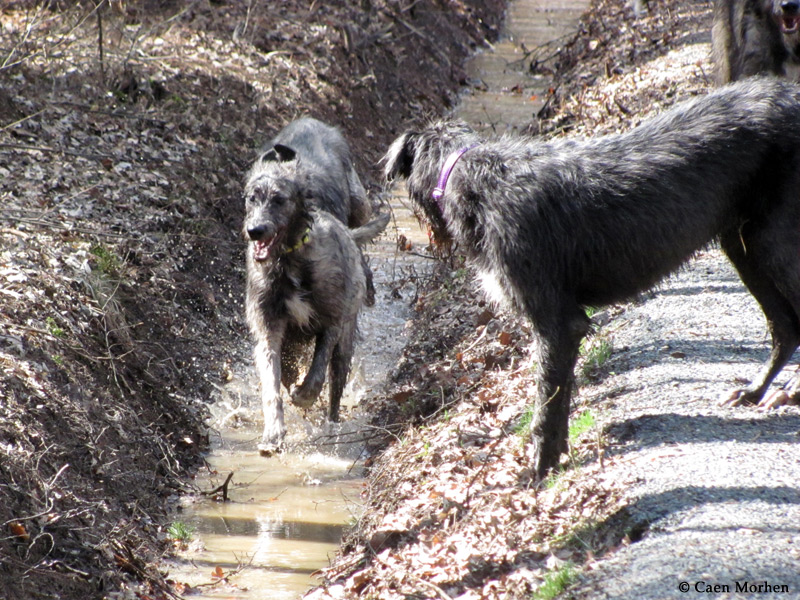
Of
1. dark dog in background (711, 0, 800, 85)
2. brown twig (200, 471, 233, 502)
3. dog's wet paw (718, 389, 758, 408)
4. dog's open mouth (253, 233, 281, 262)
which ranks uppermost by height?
dark dog in background (711, 0, 800, 85)

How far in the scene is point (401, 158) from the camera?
16.7 feet

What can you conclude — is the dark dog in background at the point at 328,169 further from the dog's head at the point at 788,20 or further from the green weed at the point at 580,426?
the dog's head at the point at 788,20

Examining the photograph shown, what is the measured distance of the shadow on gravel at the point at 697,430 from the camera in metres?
4.68

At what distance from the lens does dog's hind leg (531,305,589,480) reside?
4.63 meters

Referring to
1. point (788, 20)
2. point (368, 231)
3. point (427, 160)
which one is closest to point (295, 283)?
point (368, 231)

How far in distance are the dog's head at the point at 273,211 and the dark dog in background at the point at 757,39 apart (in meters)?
3.26

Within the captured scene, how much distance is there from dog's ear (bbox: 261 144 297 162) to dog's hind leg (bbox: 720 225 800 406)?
342 cm

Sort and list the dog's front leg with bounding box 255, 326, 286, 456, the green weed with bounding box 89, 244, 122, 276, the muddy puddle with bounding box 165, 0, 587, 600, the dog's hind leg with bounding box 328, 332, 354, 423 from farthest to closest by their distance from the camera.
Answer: the dog's hind leg with bounding box 328, 332, 354, 423
the green weed with bounding box 89, 244, 122, 276
the dog's front leg with bounding box 255, 326, 286, 456
the muddy puddle with bounding box 165, 0, 587, 600

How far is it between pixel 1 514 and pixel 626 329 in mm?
4148

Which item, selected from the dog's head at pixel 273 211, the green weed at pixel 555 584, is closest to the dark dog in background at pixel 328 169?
the dog's head at pixel 273 211

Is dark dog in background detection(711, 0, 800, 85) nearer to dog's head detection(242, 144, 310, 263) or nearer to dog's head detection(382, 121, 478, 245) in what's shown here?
dog's head detection(382, 121, 478, 245)

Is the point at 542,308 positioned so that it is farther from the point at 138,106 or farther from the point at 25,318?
the point at 138,106

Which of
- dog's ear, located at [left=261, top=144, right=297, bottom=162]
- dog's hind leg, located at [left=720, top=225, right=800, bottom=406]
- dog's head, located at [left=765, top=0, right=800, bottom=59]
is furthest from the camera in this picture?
dog's ear, located at [left=261, top=144, right=297, bottom=162]

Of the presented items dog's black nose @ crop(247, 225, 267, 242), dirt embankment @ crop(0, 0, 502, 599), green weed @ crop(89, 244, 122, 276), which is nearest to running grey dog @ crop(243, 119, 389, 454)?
dog's black nose @ crop(247, 225, 267, 242)
